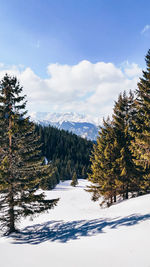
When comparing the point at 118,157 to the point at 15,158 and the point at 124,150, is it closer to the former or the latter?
the point at 124,150

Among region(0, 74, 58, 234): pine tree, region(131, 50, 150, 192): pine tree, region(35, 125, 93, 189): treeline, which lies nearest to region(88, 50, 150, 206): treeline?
region(131, 50, 150, 192): pine tree

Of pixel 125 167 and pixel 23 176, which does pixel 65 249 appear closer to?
pixel 23 176

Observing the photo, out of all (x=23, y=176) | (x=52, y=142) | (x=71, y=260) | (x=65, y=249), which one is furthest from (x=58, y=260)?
(x=52, y=142)

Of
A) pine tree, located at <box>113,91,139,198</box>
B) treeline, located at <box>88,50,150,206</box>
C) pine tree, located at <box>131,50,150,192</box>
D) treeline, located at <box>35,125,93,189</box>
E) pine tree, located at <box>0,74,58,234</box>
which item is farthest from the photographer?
treeline, located at <box>35,125,93,189</box>

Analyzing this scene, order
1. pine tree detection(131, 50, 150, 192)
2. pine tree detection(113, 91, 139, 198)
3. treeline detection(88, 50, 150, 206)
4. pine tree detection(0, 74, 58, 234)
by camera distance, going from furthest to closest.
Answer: pine tree detection(113, 91, 139, 198) → treeline detection(88, 50, 150, 206) → pine tree detection(131, 50, 150, 192) → pine tree detection(0, 74, 58, 234)

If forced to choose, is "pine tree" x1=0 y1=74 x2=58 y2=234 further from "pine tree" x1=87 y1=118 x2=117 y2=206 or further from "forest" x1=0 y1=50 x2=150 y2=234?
"pine tree" x1=87 y1=118 x2=117 y2=206

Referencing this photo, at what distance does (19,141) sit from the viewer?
35.0 ft

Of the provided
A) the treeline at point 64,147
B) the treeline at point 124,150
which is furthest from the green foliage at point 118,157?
the treeline at point 64,147

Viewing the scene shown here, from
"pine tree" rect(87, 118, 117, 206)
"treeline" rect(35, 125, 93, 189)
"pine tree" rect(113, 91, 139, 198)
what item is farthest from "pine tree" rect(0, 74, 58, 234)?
"treeline" rect(35, 125, 93, 189)

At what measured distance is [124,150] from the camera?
16.2 m

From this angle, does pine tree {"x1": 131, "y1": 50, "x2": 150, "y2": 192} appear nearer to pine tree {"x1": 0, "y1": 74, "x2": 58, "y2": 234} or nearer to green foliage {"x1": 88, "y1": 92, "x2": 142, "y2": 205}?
green foliage {"x1": 88, "y1": 92, "x2": 142, "y2": 205}

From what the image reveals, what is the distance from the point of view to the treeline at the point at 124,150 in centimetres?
1474

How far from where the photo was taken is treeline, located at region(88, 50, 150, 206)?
14.7 metres

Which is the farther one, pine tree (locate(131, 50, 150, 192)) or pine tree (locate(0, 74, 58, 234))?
pine tree (locate(131, 50, 150, 192))
